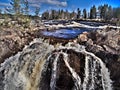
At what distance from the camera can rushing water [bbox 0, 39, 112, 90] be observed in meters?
19.0

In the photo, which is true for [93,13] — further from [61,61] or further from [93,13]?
[61,61]

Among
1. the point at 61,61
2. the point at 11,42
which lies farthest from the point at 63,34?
the point at 61,61

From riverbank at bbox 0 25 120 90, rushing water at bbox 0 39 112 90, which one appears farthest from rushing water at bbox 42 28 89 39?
rushing water at bbox 0 39 112 90

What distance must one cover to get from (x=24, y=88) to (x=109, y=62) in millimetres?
7151

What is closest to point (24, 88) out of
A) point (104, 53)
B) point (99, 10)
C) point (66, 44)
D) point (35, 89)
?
point (35, 89)

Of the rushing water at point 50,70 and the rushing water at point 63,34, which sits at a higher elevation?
the rushing water at point 63,34

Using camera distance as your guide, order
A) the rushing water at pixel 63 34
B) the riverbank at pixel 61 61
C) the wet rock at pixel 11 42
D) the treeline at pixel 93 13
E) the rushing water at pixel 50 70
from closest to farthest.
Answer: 1. the rushing water at pixel 50 70
2. the riverbank at pixel 61 61
3. the wet rock at pixel 11 42
4. the rushing water at pixel 63 34
5. the treeline at pixel 93 13

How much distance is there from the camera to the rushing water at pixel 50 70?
1895 centimetres

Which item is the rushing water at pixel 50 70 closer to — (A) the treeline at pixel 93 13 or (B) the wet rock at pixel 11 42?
(B) the wet rock at pixel 11 42

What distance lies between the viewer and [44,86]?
1973cm

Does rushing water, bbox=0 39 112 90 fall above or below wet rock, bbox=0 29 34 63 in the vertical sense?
below

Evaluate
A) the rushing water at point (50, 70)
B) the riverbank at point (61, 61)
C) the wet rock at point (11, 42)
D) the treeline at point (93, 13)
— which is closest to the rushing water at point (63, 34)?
the wet rock at point (11, 42)

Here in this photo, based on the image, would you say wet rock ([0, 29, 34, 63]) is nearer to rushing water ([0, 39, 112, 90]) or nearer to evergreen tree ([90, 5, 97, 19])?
rushing water ([0, 39, 112, 90])

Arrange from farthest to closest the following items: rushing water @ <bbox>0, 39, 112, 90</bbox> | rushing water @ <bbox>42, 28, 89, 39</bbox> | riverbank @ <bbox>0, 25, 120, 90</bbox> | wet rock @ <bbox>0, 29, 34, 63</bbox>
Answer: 1. rushing water @ <bbox>42, 28, 89, 39</bbox>
2. wet rock @ <bbox>0, 29, 34, 63</bbox>
3. riverbank @ <bbox>0, 25, 120, 90</bbox>
4. rushing water @ <bbox>0, 39, 112, 90</bbox>
